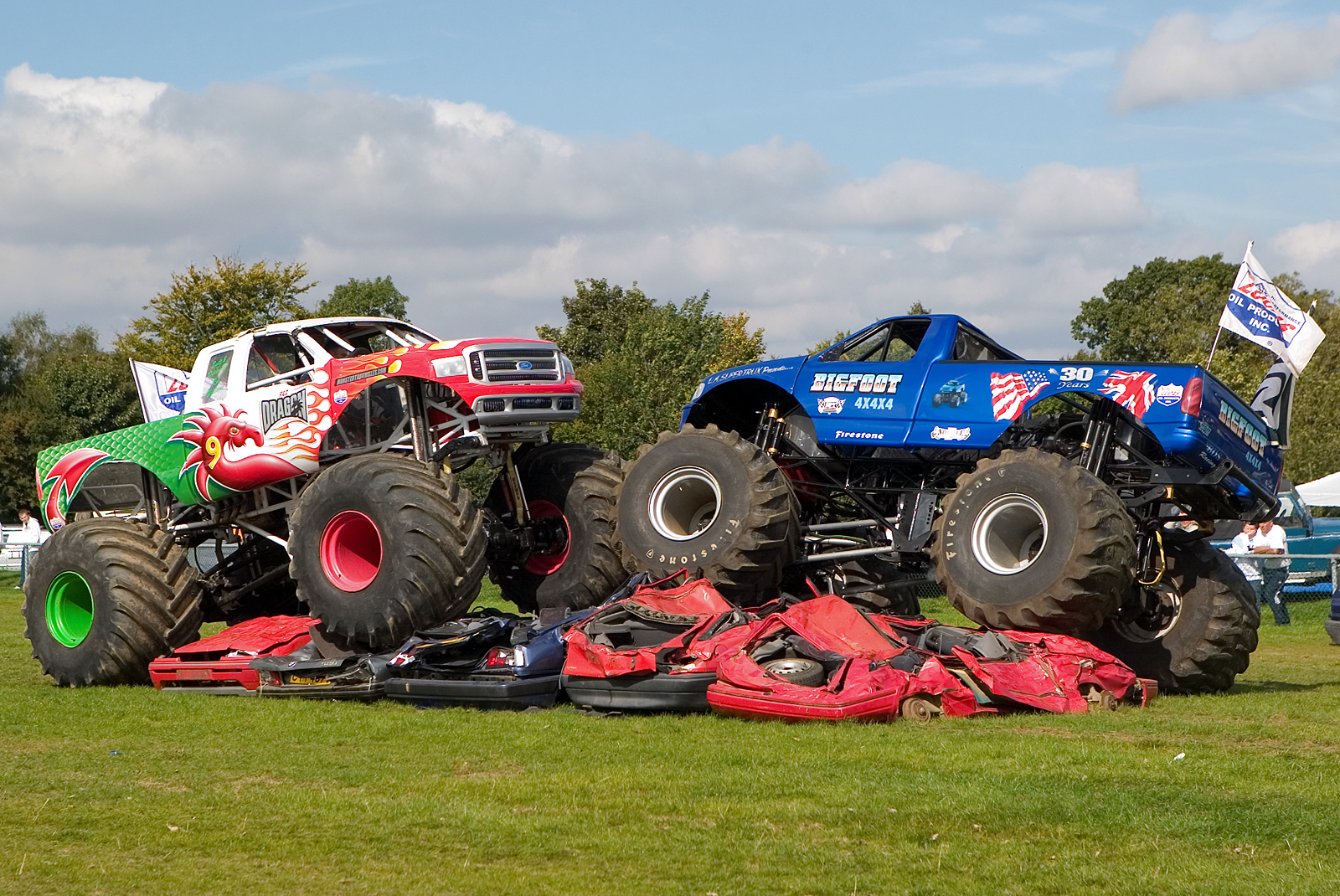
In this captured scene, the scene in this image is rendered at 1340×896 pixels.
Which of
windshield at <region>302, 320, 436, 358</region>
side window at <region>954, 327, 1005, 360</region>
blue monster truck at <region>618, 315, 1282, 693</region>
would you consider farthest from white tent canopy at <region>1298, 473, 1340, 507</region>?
windshield at <region>302, 320, 436, 358</region>

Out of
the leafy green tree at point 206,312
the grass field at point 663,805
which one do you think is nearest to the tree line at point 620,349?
the leafy green tree at point 206,312

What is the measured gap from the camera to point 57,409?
47562 mm

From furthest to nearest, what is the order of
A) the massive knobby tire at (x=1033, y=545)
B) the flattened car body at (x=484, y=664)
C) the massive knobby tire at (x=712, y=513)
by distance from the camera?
1. the massive knobby tire at (x=712, y=513)
2. the massive knobby tire at (x=1033, y=545)
3. the flattened car body at (x=484, y=664)

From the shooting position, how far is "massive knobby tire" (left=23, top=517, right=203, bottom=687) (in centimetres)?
1229

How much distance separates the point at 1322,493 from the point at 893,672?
24.9 m

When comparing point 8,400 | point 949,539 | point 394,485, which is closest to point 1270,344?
point 949,539

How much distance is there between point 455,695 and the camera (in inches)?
401

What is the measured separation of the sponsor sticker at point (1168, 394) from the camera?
1080 centimetres

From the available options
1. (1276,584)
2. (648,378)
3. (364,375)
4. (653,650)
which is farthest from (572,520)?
(648,378)

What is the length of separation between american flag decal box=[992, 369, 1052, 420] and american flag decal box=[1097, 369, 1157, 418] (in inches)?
20.0

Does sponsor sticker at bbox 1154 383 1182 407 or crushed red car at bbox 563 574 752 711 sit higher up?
sponsor sticker at bbox 1154 383 1182 407

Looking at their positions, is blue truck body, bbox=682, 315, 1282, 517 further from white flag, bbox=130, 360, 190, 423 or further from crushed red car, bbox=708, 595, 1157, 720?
white flag, bbox=130, 360, 190, 423

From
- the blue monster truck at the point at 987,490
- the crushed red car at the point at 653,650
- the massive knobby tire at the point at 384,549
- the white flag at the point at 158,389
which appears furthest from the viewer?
the white flag at the point at 158,389

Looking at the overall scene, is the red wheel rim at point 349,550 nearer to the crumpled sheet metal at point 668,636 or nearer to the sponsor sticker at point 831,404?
the crumpled sheet metal at point 668,636
